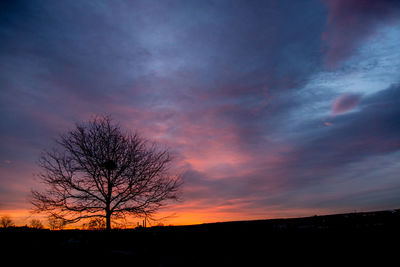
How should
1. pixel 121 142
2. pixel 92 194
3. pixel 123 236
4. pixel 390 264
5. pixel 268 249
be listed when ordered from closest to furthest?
pixel 390 264
pixel 268 249
pixel 123 236
pixel 92 194
pixel 121 142

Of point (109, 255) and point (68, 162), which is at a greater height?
point (68, 162)

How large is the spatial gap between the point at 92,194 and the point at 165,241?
1364cm

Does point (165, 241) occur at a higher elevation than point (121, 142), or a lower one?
lower

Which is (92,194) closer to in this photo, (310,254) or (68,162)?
(68,162)

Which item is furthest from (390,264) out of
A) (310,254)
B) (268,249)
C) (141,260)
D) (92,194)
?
(92,194)

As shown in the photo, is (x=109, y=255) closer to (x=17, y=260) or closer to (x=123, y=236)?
(x=17, y=260)

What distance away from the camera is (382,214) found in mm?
5516

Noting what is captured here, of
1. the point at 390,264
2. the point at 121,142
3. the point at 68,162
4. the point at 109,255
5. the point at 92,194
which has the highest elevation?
the point at 121,142

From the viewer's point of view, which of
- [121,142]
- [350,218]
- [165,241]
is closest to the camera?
[165,241]

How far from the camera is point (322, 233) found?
433cm

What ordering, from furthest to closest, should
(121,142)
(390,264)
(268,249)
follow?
(121,142) < (268,249) < (390,264)

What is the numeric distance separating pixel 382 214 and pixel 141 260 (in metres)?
5.92

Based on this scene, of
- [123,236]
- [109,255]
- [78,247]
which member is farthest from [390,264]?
[123,236]

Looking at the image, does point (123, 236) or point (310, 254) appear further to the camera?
point (123, 236)
